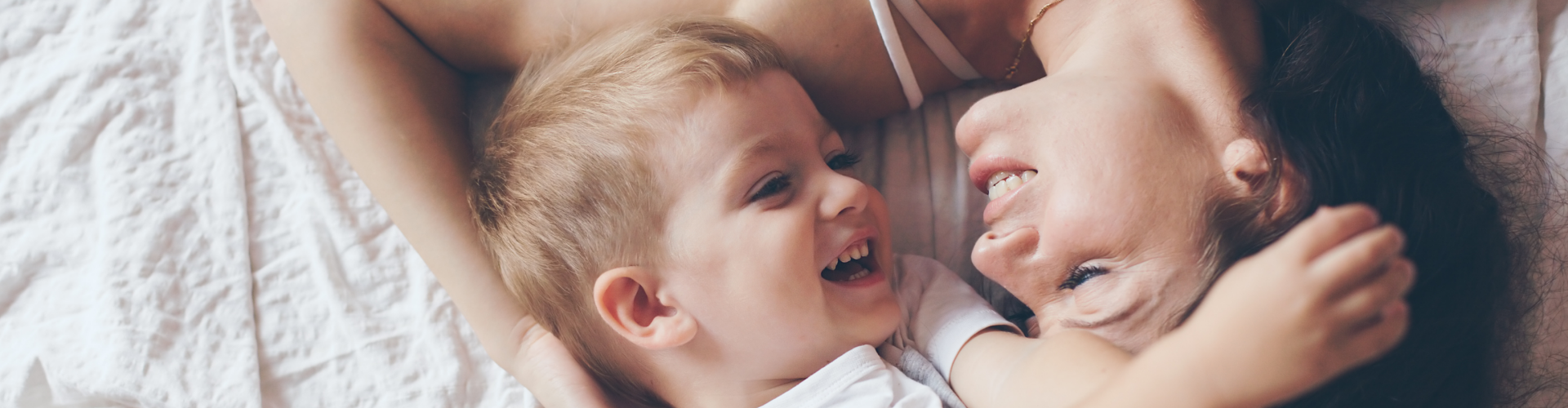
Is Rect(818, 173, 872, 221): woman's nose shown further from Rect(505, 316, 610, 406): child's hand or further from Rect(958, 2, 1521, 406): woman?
Rect(505, 316, 610, 406): child's hand

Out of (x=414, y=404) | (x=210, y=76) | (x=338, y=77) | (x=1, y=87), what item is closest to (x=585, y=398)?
(x=414, y=404)

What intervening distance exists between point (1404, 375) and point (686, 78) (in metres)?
0.81

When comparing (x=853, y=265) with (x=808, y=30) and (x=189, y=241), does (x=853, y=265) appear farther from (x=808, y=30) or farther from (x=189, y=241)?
(x=189, y=241)

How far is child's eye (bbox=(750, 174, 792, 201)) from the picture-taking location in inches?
40.9

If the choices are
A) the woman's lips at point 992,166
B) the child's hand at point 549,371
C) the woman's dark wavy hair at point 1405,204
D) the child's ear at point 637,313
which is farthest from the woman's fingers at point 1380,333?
the child's hand at point 549,371

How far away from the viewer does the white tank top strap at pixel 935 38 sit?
46.6 inches

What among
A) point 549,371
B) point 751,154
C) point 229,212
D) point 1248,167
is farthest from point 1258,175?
point 229,212

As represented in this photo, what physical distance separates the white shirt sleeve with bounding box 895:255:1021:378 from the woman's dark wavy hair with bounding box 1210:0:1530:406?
33 centimetres

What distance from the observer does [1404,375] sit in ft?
2.63

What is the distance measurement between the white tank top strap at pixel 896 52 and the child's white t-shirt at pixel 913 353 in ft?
0.82

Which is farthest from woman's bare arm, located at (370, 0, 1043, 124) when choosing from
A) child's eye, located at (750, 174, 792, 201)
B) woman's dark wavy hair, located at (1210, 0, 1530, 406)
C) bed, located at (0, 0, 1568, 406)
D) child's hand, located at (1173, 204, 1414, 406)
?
child's hand, located at (1173, 204, 1414, 406)

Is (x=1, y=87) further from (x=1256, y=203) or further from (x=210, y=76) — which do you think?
(x=1256, y=203)

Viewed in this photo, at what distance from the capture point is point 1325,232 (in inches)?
21.3

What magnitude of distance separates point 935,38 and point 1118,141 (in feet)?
1.30
